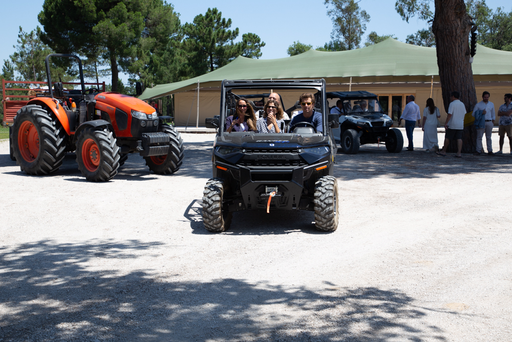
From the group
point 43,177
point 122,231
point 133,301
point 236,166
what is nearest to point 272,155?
point 236,166

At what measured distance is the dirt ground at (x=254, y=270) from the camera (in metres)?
3.36

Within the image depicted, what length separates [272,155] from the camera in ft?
18.8

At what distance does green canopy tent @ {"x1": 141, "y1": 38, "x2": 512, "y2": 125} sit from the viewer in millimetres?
27422

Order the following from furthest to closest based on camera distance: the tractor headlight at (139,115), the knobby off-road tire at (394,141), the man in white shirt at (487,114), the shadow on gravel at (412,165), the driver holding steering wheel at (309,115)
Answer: the knobby off-road tire at (394,141)
the man in white shirt at (487,114)
the shadow on gravel at (412,165)
the tractor headlight at (139,115)
the driver holding steering wheel at (309,115)

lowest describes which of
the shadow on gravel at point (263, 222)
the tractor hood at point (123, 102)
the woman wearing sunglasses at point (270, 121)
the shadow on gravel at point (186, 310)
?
the shadow on gravel at point (186, 310)

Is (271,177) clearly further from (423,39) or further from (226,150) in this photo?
(423,39)

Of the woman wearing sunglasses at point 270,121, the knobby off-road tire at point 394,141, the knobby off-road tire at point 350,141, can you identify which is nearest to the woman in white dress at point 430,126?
the knobby off-road tire at point 394,141

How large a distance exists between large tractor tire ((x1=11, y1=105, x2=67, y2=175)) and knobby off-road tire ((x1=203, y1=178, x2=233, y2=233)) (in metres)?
5.79

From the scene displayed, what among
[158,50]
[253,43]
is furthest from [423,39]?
[158,50]

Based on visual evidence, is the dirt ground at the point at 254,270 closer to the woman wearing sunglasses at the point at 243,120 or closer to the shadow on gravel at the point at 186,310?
the shadow on gravel at the point at 186,310

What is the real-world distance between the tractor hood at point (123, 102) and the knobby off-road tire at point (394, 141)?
328 inches

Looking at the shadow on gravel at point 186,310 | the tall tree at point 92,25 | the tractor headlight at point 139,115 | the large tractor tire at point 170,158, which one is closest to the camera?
the shadow on gravel at point 186,310

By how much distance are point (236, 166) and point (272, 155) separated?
448mm

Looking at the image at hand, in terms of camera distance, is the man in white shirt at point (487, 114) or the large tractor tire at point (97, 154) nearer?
the large tractor tire at point (97, 154)
